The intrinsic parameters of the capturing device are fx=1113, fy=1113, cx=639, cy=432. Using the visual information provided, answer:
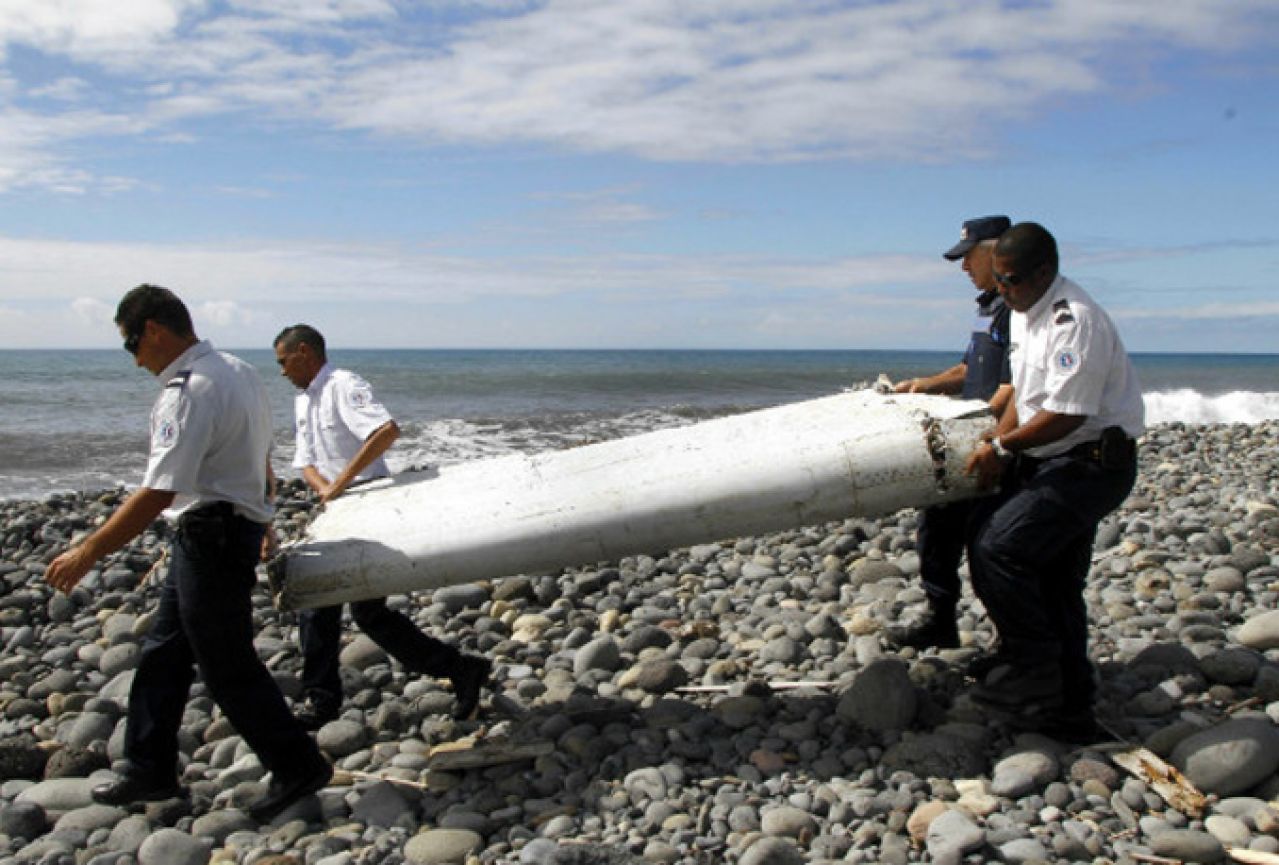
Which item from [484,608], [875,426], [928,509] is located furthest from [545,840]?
[484,608]

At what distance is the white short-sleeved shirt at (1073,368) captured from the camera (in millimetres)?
3842

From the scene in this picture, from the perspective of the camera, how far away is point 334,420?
16.6 ft

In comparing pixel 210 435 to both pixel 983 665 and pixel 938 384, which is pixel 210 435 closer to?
pixel 938 384

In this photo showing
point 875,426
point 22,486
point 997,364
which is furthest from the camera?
point 22,486

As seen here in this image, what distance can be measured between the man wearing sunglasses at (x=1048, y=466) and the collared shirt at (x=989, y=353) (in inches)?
24.8

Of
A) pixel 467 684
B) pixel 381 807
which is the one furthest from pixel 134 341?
pixel 467 684

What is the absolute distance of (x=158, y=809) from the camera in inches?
170

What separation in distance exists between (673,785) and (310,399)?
2417mm

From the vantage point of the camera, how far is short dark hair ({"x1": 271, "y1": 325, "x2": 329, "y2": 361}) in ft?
16.9

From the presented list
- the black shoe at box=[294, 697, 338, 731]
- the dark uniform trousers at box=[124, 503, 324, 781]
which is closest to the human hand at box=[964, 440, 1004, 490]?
the dark uniform trousers at box=[124, 503, 324, 781]

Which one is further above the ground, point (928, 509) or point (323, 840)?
point (928, 509)

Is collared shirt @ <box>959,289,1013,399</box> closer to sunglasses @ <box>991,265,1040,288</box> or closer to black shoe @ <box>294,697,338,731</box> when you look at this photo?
sunglasses @ <box>991,265,1040,288</box>

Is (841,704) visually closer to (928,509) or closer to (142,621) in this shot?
(928,509)

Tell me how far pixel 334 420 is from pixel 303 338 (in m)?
0.43
